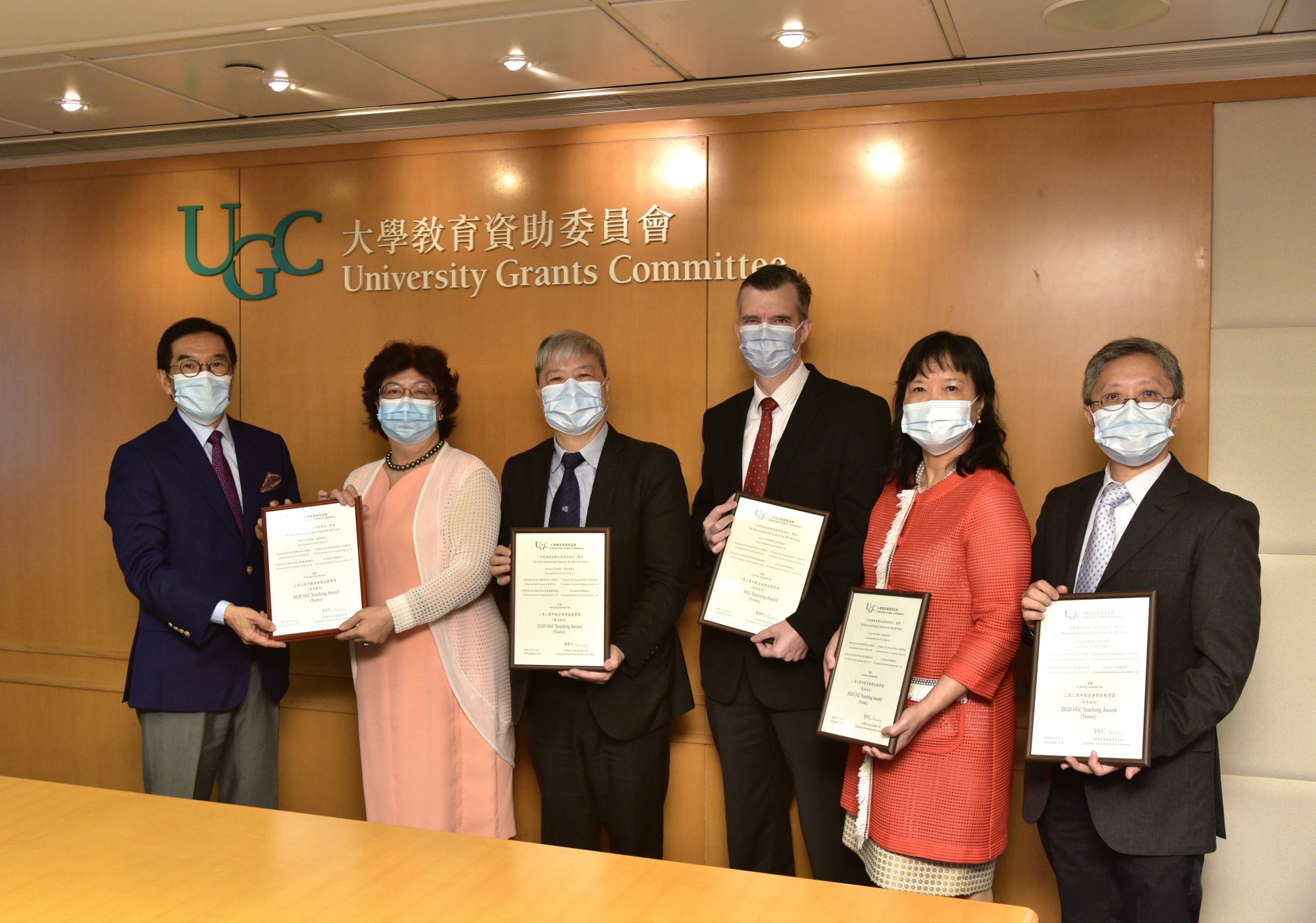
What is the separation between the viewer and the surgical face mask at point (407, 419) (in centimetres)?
360

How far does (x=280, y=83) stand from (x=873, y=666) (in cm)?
289

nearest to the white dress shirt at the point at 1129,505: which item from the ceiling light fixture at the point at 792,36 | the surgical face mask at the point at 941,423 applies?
the surgical face mask at the point at 941,423

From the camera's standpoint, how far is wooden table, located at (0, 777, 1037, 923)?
1.91 metres

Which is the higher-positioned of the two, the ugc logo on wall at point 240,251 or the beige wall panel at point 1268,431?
the ugc logo on wall at point 240,251

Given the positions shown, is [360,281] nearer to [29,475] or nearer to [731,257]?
[731,257]

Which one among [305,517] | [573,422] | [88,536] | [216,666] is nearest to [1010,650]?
[573,422]

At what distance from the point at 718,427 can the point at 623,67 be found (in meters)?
1.29

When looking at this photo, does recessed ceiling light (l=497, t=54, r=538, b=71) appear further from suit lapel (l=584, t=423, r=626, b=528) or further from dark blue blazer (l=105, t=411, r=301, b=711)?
dark blue blazer (l=105, t=411, r=301, b=711)

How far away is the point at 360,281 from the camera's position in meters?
4.55

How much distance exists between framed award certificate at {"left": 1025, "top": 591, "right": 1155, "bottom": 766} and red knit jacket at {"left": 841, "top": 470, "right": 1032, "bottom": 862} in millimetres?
108

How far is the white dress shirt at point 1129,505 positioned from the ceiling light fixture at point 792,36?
1.65 meters

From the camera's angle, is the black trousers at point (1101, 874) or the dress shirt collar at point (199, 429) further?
the dress shirt collar at point (199, 429)

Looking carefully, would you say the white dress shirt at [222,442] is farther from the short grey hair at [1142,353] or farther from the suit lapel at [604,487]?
the short grey hair at [1142,353]

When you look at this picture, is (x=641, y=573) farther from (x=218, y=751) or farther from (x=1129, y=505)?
(x=218, y=751)
